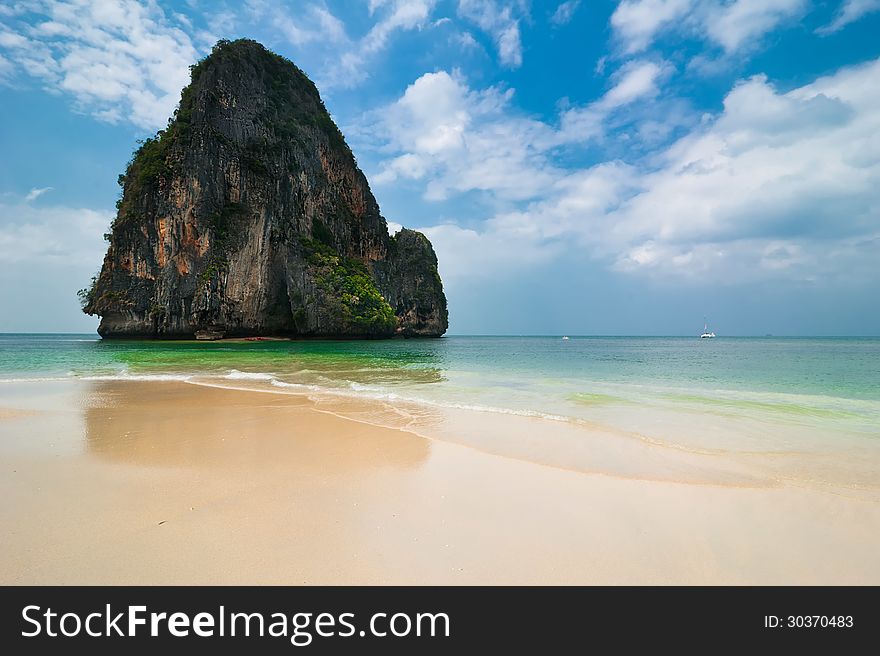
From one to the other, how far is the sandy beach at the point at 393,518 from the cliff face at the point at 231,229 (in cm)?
4857

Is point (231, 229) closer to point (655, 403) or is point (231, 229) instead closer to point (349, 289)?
point (349, 289)

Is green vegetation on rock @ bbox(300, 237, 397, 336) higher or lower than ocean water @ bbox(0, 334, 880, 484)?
higher

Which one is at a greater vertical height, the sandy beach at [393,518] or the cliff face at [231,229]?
the cliff face at [231,229]

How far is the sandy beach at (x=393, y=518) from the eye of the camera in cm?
268

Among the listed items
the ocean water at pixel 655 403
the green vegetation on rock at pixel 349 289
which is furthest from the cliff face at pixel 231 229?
the ocean water at pixel 655 403

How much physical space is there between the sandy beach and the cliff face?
48.6 metres

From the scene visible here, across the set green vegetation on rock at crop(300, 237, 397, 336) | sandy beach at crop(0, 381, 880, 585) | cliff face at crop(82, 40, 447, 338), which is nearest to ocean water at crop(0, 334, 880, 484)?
sandy beach at crop(0, 381, 880, 585)

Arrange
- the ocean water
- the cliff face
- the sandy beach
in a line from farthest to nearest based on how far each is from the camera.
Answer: the cliff face, the ocean water, the sandy beach

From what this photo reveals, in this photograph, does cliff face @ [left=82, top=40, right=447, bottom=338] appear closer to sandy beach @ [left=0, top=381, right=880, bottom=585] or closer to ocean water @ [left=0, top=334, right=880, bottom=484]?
ocean water @ [left=0, top=334, right=880, bottom=484]

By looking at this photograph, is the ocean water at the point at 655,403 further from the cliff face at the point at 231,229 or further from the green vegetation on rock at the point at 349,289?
the green vegetation on rock at the point at 349,289

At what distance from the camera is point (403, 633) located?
2.23m

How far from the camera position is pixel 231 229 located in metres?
51.1

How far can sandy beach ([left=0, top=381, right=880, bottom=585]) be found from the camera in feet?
8.78

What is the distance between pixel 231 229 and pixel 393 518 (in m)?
56.2
